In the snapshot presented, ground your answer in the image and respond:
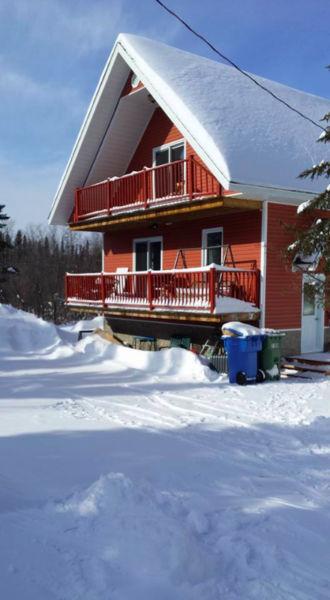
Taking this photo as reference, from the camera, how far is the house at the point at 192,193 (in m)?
12.2

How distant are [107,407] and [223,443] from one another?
2.46m

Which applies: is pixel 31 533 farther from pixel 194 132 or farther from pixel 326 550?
pixel 194 132

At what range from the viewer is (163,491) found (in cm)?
470

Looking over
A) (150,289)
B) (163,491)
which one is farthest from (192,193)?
(163,491)

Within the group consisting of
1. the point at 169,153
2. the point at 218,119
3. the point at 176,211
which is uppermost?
the point at 218,119

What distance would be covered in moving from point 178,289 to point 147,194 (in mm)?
3185

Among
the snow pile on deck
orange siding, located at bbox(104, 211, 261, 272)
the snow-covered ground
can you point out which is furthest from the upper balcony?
the snow-covered ground

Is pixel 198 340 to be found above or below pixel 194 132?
below

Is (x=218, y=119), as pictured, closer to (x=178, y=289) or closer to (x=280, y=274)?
(x=280, y=274)

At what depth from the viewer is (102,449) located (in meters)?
6.09

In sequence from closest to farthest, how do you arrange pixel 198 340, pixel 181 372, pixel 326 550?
pixel 326 550 < pixel 181 372 < pixel 198 340

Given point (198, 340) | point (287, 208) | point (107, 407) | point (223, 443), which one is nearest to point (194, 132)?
point (287, 208)

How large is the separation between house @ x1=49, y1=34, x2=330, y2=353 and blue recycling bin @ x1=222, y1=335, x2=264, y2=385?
44.5 inches

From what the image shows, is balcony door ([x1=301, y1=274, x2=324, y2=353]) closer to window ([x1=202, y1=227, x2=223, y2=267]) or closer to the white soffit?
window ([x1=202, y1=227, x2=223, y2=267])
